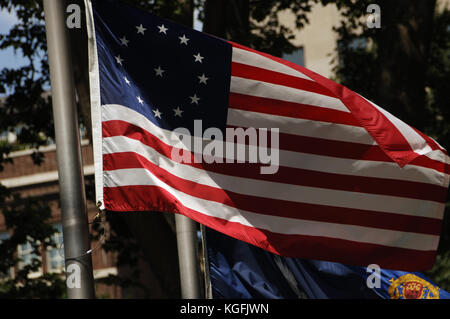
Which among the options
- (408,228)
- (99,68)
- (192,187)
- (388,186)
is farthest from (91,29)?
(408,228)

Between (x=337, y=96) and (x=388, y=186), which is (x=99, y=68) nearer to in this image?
(x=337, y=96)

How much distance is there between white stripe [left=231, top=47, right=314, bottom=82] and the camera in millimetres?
5691

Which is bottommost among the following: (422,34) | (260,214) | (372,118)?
(260,214)

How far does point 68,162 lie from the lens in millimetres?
4250

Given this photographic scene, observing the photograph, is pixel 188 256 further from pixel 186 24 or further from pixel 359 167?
pixel 186 24

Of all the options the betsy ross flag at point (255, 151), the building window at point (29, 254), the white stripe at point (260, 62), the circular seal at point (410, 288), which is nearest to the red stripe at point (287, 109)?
the betsy ross flag at point (255, 151)

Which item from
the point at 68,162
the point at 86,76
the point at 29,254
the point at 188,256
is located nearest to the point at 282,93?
the point at 188,256

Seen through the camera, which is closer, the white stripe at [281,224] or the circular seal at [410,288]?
the white stripe at [281,224]

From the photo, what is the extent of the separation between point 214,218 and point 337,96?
156cm

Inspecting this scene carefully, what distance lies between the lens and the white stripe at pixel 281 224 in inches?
190

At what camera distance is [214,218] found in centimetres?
528

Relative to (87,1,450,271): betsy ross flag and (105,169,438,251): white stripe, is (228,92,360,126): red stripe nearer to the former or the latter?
(87,1,450,271): betsy ross flag

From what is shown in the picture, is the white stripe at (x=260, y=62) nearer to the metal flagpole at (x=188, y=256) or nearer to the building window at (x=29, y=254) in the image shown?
the metal flagpole at (x=188, y=256)

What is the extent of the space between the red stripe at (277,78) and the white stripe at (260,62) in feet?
0.09
